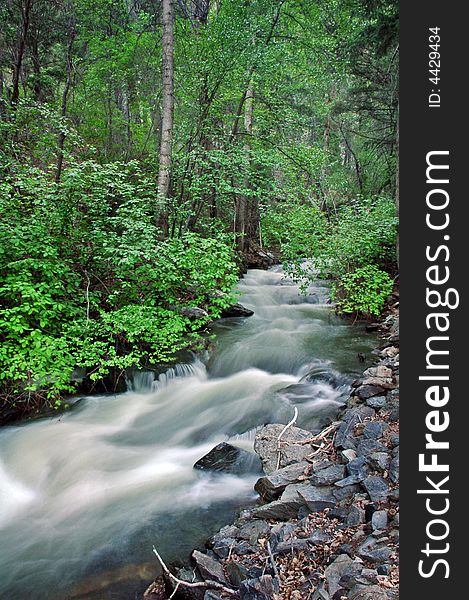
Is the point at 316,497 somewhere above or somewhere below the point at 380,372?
below

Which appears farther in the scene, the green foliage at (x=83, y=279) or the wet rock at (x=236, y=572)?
the green foliage at (x=83, y=279)

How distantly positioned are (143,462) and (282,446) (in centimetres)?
197

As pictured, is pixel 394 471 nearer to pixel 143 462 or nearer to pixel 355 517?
pixel 355 517

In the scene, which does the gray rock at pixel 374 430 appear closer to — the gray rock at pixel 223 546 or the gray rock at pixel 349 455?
the gray rock at pixel 349 455

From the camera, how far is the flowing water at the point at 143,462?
3.72 metres

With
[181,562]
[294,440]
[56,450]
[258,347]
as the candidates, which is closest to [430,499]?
[181,562]

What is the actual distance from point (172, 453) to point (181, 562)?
7.55 feet

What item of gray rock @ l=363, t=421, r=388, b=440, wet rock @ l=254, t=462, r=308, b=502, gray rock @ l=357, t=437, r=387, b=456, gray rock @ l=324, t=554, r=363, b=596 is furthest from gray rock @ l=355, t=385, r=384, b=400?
gray rock @ l=324, t=554, r=363, b=596

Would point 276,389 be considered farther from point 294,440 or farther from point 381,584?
point 381,584

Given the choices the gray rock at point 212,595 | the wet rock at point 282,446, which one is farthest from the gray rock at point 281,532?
the wet rock at point 282,446

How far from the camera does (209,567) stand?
3049 millimetres

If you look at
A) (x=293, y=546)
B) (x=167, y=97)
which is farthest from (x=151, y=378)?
(x=167, y=97)

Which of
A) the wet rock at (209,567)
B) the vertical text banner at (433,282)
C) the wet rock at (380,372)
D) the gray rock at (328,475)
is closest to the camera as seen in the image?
the vertical text banner at (433,282)

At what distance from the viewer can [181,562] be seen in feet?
11.2
